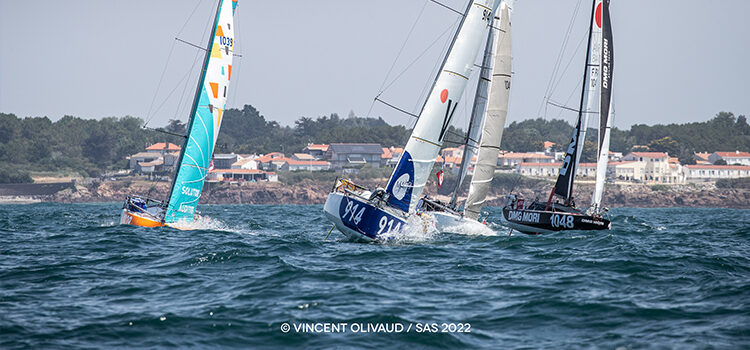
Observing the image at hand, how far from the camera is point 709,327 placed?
9516mm

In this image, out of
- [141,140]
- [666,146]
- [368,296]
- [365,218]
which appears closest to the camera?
[368,296]

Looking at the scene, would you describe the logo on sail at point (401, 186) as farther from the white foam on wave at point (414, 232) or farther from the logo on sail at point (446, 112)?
the logo on sail at point (446, 112)

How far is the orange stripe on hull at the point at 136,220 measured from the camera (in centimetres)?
2422

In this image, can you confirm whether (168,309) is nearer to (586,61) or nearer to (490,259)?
(490,259)

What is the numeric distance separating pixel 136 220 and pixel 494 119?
13.7 meters

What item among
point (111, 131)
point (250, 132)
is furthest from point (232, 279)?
point (250, 132)

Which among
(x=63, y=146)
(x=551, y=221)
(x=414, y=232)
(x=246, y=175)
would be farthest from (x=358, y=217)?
(x=63, y=146)

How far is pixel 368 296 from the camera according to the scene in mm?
11508

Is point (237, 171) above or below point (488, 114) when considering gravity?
below

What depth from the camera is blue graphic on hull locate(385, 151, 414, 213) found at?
1962 cm

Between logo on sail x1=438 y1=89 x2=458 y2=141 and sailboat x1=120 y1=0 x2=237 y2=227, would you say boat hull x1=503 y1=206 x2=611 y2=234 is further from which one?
sailboat x1=120 y1=0 x2=237 y2=227

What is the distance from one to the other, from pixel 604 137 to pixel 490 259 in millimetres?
14206

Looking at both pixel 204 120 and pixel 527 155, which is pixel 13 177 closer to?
pixel 527 155

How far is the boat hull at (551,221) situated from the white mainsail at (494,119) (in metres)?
1.60
